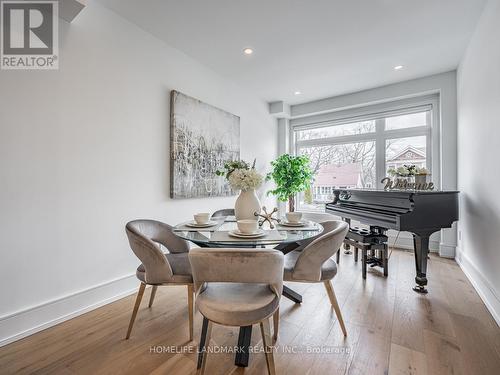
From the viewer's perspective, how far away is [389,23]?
2510 mm

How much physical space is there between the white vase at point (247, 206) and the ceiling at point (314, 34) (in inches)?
70.7

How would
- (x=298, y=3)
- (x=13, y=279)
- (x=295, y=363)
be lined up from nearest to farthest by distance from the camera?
(x=295, y=363) → (x=13, y=279) → (x=298, y=3)

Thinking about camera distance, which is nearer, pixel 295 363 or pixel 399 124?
pixel 295 363

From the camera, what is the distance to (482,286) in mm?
2332

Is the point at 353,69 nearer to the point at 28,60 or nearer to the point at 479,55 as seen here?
the point at 479,55

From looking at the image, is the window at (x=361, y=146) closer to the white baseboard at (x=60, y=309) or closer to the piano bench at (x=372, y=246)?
the piano bench at (x=372, y=246)

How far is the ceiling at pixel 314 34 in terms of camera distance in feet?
7.47

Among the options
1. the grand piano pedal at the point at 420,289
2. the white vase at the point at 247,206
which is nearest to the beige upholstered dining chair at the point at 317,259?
the white vase at the point at 247,206

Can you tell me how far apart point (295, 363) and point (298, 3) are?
2.90 m

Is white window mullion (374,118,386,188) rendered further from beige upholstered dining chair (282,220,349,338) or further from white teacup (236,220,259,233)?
white teacup (236,220,259,233)

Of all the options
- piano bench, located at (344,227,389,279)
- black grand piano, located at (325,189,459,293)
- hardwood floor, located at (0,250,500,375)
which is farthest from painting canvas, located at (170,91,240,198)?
black grand piano, located at (325,189,459,293)

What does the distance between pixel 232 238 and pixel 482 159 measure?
2.65 meters

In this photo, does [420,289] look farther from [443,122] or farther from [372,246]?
[443,122]

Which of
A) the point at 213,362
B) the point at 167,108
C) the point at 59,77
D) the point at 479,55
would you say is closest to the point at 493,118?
the point at 479,55
